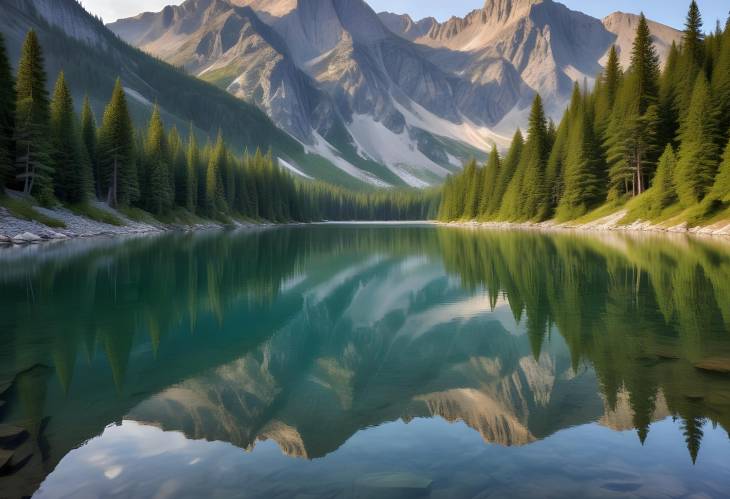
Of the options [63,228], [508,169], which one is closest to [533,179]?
[508,169]

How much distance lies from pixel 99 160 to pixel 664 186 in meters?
81.0

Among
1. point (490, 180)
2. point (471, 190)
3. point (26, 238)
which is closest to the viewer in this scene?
point (26, 238)

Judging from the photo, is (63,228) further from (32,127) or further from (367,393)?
(367,393)

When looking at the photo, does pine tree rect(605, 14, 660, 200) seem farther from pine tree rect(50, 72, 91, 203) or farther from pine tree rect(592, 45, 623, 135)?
pine tree rect(50, 72, 91, 203)

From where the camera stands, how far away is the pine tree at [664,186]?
59.6 metres

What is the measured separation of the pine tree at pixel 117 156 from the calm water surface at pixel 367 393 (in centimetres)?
6462

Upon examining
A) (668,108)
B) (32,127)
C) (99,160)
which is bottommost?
(99,160)

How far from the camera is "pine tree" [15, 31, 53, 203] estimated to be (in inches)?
2295

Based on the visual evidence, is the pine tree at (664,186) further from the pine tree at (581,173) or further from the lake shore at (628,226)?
the pine tree at (581,173)

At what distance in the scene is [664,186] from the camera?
60031 mm

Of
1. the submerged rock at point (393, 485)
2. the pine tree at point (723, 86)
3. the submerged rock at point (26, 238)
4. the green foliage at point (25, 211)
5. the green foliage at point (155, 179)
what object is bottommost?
the submerged rock at point (393, 485)

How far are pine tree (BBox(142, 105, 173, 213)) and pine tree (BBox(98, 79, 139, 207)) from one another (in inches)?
200

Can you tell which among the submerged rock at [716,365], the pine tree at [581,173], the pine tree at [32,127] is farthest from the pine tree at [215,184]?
the submerged rock at [716,365]

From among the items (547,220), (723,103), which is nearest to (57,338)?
(723,103)
